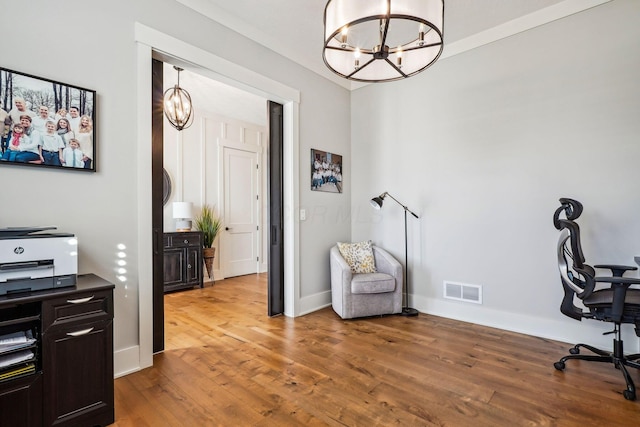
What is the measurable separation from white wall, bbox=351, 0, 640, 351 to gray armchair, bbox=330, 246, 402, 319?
0.39 meters

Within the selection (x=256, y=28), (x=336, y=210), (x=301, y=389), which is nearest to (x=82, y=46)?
(x=256, y=28)

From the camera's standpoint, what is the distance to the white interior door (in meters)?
5.85

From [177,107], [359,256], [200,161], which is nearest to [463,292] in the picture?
[359,256]

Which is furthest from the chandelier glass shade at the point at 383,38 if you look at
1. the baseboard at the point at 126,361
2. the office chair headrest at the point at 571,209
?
the baseboard at the point at 126,361

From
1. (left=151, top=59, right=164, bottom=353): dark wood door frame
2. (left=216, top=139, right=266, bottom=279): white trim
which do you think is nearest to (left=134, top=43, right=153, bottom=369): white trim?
(left=151, top=59, right=164, bottom=353): dark wood door frame

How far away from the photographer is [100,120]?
2.16m

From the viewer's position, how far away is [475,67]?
3.37 metres

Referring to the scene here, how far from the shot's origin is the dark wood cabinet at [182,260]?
4.64 m

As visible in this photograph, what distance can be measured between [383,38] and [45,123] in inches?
83.1

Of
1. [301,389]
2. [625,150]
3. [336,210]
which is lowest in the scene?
[301,389]

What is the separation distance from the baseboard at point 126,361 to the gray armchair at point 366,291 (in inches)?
77.7

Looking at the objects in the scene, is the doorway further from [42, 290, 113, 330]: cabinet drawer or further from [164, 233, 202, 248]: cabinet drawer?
[42, 290, 113, 330]: cabinet drawer

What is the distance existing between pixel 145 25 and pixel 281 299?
9.49 ft

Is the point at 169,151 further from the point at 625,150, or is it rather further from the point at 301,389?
the point at 625,150
